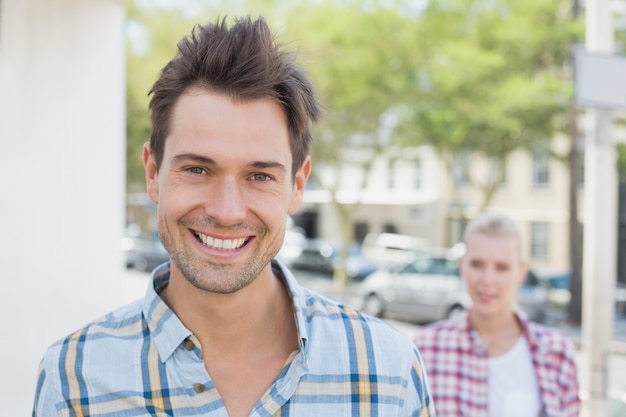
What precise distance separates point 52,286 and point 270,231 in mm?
4502

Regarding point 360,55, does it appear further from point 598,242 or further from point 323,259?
point 598,242

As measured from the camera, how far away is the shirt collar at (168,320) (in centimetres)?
176

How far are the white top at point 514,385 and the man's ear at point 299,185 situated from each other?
1.57m

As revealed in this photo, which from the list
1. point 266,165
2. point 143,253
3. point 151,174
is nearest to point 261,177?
point 266,165

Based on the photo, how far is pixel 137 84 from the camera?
21531mm

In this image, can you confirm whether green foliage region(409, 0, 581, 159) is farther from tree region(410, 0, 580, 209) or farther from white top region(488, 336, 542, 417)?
white top region(488, 336, 542, 417)

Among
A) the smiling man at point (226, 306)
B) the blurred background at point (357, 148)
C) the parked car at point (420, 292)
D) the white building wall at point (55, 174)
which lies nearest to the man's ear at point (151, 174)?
the smiling man at point (226, 306)

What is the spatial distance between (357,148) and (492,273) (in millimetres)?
18207

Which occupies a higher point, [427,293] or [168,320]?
[168,320]

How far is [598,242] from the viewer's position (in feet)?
18.6

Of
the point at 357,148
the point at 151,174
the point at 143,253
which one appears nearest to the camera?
the point at 151,174

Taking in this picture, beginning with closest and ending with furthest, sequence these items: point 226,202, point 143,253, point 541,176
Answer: point 226,202, point 143,253, point 541,176

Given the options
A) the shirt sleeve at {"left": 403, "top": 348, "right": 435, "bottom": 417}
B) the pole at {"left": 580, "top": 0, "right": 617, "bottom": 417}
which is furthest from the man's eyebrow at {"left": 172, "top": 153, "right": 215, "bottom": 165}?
the pole at {"left": 580, "top": 0, "right": 617, "bottom": 417}

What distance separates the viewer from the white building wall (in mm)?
5551
